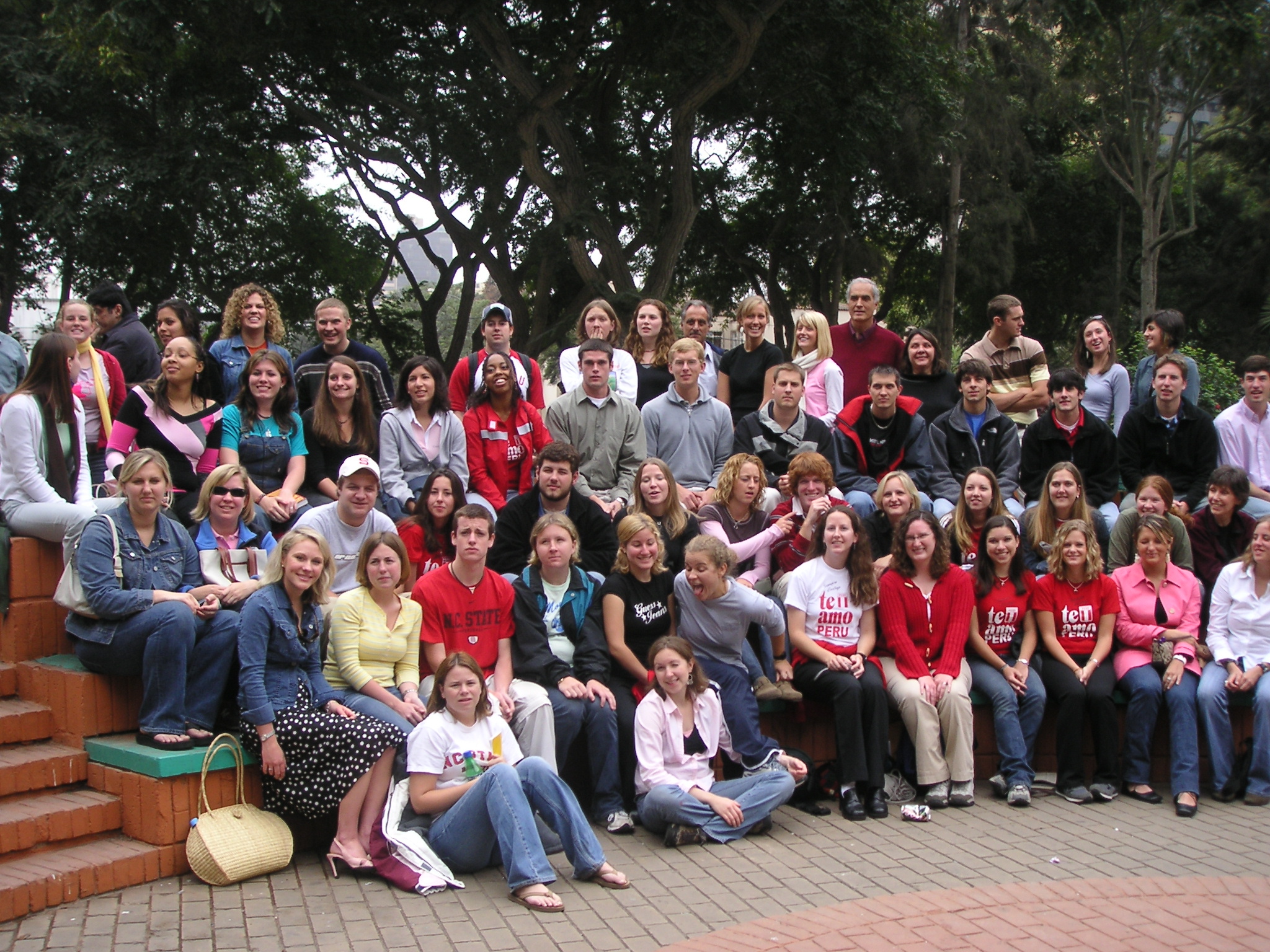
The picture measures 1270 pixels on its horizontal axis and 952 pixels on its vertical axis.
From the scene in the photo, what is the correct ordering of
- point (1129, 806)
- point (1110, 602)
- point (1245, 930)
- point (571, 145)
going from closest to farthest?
point (1245, 930) → point (1129, 806) → point (1110, 602) → point (571, 145)

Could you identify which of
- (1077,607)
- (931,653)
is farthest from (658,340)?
(1077,607)

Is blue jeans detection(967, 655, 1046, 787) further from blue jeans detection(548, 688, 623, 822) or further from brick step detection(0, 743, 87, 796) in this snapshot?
brick step detection(0, 743, 87, 796)

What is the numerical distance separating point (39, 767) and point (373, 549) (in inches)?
70.3

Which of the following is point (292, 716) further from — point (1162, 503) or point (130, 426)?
point (1162, 503)

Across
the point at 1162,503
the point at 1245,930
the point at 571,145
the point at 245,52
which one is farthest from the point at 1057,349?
the point at 1245,930

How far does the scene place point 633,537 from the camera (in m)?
6.25

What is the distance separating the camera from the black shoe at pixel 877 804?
242 inches

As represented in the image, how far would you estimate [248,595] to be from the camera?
5.50 m

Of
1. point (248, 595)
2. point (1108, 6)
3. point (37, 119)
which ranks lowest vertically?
point (248, 595)

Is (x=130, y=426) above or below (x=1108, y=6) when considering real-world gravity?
below

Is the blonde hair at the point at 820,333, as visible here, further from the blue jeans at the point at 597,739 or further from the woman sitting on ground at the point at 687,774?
the blue jeans at the point at 597,739

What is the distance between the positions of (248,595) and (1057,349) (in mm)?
36086

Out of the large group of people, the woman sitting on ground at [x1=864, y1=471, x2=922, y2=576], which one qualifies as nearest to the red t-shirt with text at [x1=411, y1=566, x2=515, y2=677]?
the large group of people

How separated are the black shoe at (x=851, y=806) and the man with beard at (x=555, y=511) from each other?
6.05 feet
